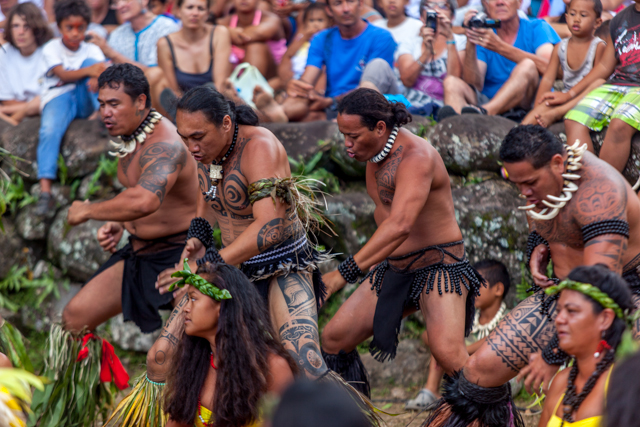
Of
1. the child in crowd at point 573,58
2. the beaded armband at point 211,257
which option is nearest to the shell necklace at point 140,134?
the beaded armband at point 211,257

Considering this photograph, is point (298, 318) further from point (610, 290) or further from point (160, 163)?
point (610, 290)

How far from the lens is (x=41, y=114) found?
20.7ft

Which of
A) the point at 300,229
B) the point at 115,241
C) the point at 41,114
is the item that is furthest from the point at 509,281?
the point at 41,114

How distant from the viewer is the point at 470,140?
201 inches

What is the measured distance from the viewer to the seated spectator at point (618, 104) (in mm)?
4301

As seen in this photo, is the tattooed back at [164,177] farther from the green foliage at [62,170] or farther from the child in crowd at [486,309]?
the green foliage at [62,170]

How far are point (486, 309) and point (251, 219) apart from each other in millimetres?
1974

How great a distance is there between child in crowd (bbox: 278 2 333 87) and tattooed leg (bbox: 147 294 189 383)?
143 inches

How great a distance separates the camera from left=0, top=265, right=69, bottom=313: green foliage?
19.7ft

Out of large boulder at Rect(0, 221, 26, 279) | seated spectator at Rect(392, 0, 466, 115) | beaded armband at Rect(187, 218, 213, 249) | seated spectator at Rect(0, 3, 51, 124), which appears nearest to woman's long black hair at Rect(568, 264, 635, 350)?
beaded armband at Rect(187, 218, 213, 249)

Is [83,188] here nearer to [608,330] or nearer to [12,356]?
[12,356]

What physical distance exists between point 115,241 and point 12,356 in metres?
0.89

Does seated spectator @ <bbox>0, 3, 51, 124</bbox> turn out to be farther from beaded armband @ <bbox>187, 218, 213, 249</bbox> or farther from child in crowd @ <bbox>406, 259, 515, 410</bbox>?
child in crowd @ <bbox>406, 259, 515, 410</bbox>

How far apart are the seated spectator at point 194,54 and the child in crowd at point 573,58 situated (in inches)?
108
